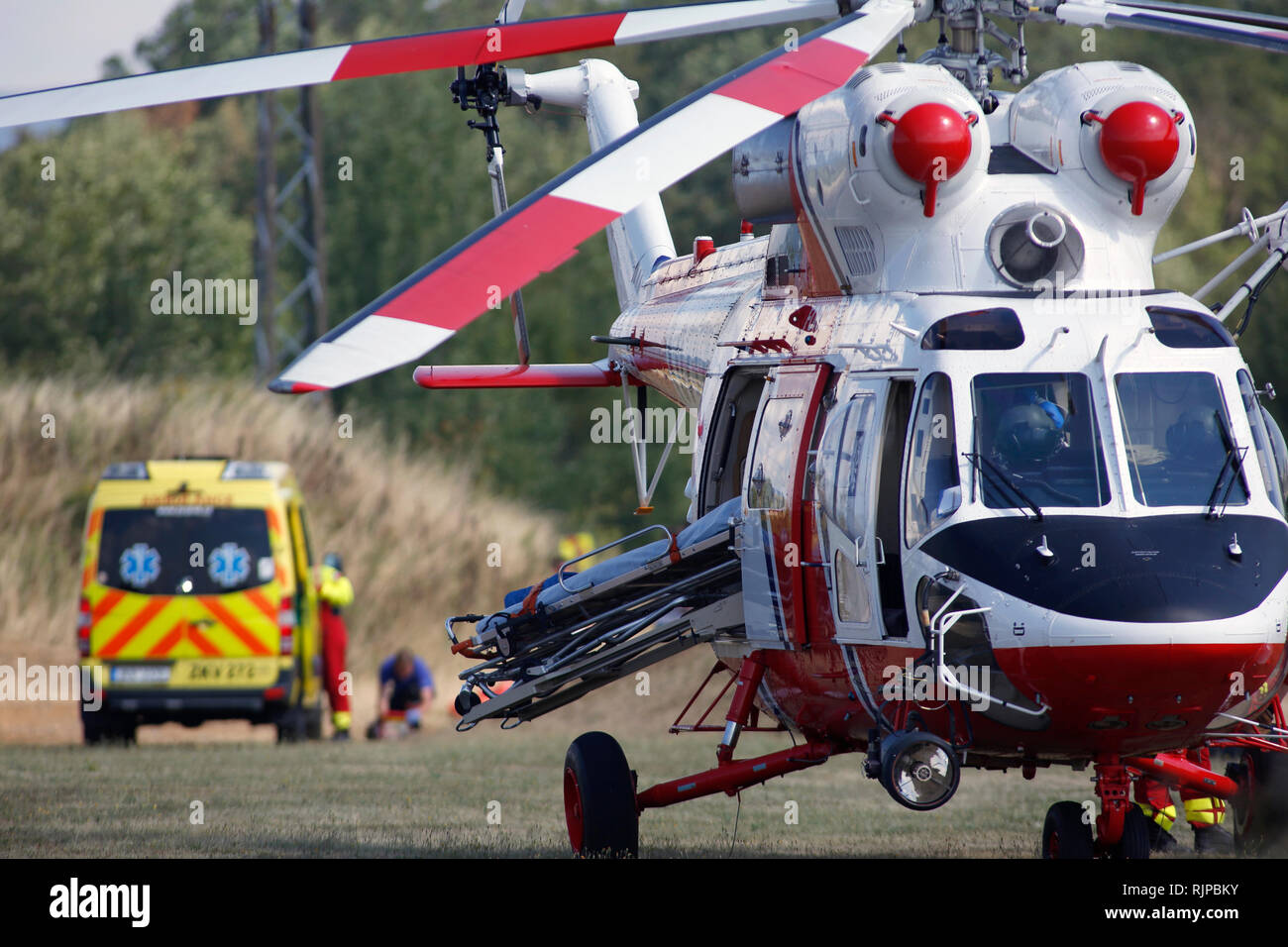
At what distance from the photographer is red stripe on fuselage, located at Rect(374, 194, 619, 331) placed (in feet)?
16.8

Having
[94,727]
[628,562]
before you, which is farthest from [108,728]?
[628,562]

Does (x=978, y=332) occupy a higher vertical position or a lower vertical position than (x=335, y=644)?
higher

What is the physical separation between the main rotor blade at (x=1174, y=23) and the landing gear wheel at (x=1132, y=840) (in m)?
3.52

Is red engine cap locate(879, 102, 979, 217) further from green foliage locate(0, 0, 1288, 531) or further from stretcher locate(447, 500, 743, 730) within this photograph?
green foliage locate(0, 0, 1288, 531)

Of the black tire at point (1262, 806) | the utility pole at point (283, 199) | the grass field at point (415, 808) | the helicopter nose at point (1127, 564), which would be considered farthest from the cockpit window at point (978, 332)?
the utility pole at point (283, 199)

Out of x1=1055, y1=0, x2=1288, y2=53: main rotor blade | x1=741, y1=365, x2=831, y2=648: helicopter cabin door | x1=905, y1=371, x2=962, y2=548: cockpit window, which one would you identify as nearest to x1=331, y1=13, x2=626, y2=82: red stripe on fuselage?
x1=741, y1=365, x2=831, y2=648: helicopter cabin door

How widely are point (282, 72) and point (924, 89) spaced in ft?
9.37

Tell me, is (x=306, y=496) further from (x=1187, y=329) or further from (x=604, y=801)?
(x=1187, y=329)

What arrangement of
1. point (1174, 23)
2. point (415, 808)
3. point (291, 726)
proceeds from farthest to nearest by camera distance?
point (291, 726), point (415, 808), point (1174, 23)

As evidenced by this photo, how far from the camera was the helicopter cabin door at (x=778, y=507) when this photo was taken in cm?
834

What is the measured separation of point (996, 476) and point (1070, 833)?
6.17 ft

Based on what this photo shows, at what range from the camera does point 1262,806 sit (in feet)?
30.6

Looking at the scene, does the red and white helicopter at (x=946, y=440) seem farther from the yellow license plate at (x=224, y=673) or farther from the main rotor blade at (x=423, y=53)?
the yellow license plate at (x=224, y=673)
